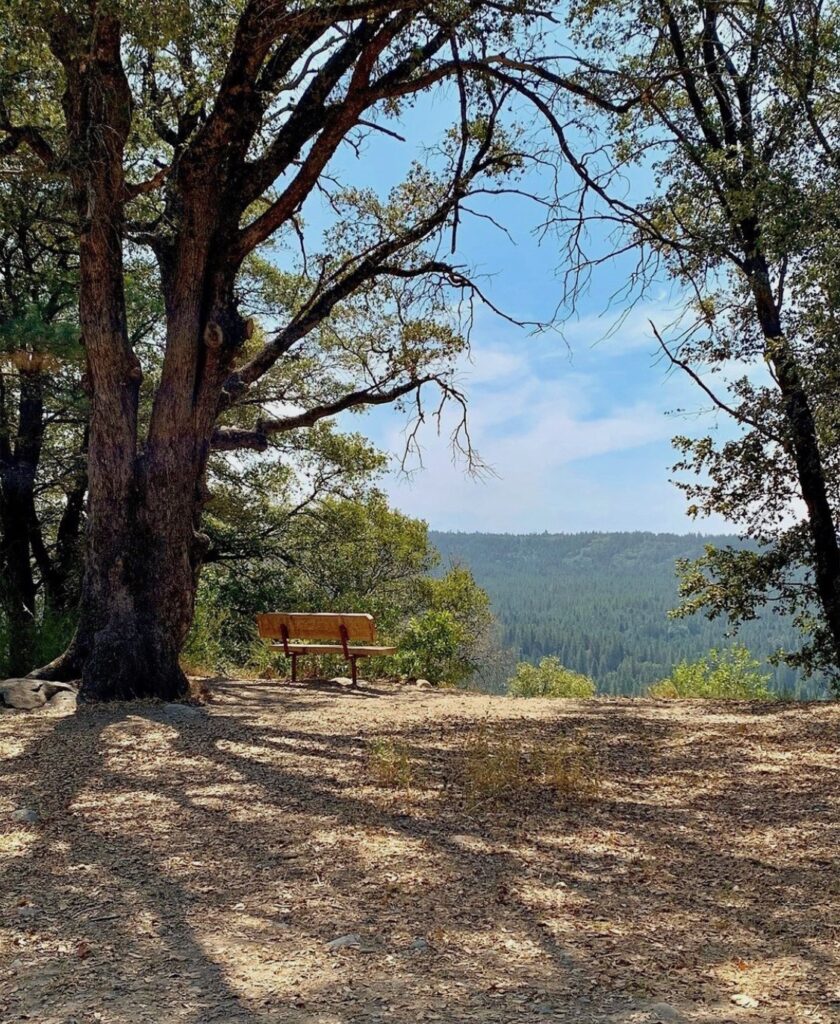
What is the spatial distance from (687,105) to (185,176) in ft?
21.4

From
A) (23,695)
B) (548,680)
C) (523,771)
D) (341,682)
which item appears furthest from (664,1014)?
(548,680)

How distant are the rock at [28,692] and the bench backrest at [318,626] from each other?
3.21m

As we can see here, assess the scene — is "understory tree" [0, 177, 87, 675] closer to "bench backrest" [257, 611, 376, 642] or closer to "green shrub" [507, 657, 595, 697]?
"bench backrest" [257, 611, 376, 642]

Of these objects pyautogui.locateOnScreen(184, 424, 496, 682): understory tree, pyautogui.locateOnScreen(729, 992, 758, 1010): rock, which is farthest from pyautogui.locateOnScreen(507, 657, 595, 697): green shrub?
pyautogui.locateOnScreen(729, 992, 758, 1010): rock

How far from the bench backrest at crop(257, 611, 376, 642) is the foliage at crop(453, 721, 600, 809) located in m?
4.03

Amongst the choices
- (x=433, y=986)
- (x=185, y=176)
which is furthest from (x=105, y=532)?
(x=433, y=986)

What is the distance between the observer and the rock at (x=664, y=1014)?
225 cm

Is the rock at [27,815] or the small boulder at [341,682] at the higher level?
the rock at [27,815]

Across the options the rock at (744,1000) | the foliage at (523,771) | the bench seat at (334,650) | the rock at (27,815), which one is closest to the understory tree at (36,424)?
the bench seat at (334,650)

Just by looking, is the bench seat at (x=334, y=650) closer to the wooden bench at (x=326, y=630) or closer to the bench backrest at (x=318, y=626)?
the wooden bench at (x=326, y=630)

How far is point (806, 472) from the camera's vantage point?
9.30m

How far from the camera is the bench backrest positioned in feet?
31.6

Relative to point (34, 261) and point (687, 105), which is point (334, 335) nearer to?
point (34, 261)

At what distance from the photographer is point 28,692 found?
23.1ft
